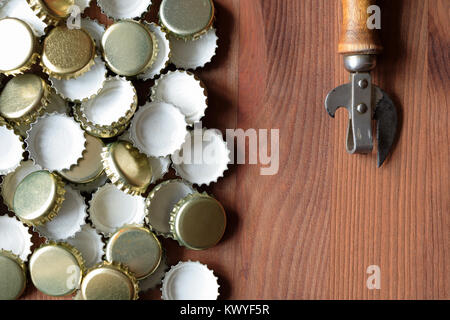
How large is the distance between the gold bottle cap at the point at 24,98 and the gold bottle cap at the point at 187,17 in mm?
258

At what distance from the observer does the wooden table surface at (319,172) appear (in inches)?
41.1

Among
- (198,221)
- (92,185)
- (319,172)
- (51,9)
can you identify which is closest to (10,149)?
(92,185)

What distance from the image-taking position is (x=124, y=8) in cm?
103

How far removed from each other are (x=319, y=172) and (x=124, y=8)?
1.60 ft

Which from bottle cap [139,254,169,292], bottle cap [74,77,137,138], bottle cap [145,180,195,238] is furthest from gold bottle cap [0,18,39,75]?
bottle cap [139,254,169,292]

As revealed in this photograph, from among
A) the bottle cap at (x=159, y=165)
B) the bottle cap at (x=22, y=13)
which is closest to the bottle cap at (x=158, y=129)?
the bottle cap at (x=159, y=165)

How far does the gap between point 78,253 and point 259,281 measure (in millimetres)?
353

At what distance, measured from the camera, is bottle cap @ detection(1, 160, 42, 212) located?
1.04 metres

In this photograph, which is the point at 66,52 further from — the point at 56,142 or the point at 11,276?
the point at 11,276

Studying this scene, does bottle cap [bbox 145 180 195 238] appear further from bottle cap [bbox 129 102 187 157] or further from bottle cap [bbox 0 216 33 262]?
bottle cap [bbox 0 216 33 262]

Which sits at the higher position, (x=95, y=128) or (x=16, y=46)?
(x=16, y=46)

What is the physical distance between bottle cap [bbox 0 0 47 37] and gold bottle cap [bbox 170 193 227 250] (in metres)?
0.41

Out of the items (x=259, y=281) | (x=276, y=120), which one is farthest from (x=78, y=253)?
(x=276, y=120)
